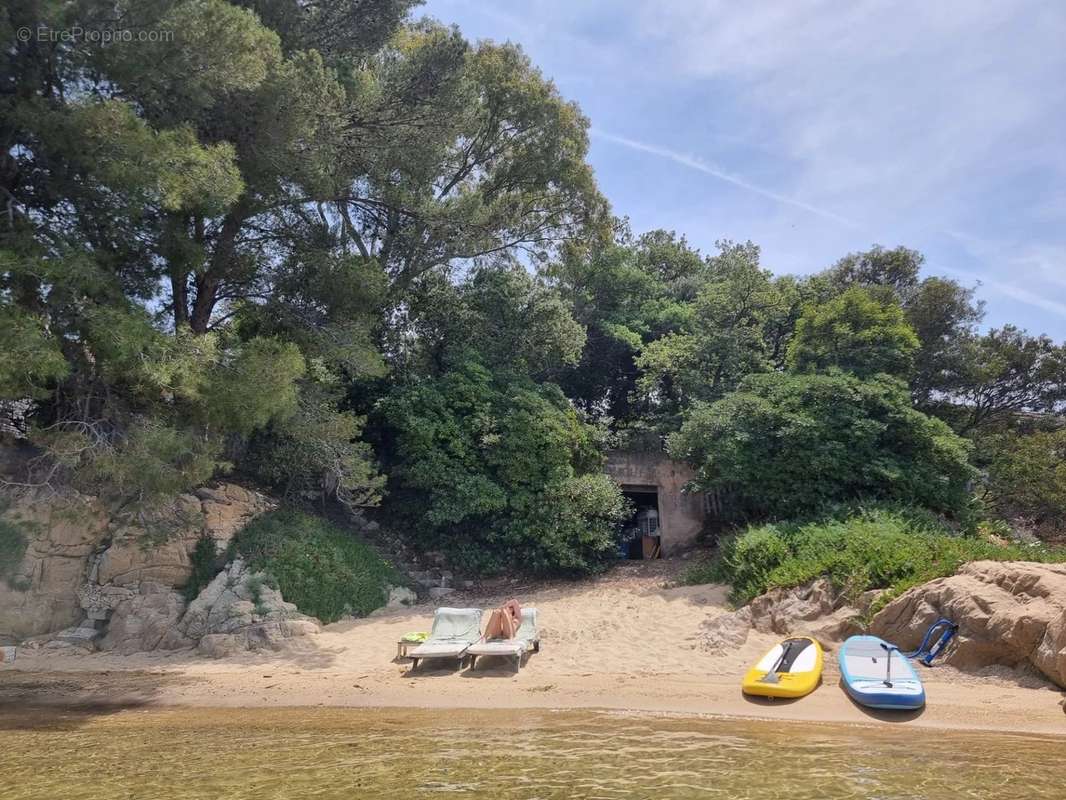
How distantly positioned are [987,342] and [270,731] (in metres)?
21.1

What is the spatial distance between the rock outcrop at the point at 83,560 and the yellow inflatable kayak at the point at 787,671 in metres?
9.40

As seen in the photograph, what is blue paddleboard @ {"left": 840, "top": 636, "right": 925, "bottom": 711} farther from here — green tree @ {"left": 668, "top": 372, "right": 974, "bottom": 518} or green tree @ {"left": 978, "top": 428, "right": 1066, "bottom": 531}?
green tree @ {"left": 978, "top": 428, "right": 1066, "bottom": 531}

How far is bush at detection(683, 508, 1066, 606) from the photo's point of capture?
1067 centimetres

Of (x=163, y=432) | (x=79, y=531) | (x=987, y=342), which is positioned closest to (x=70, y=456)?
(x=163, y=432)

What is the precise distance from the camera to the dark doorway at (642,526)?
1950 centimetres

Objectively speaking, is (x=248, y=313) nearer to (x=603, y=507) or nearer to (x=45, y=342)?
(x=45, y=342)

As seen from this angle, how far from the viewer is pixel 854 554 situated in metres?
11.4

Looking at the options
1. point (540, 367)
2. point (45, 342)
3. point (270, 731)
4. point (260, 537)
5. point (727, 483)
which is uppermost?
point (540, 367)

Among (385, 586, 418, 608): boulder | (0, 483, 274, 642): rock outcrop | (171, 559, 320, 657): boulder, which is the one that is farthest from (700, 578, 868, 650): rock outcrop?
(0, 483, 274, 642): rock outcrop

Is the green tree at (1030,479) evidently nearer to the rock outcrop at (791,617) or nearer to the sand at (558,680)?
the rock outcrop at (791,617)

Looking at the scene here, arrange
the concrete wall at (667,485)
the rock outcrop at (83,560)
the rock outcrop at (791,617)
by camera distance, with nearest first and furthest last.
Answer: the rock outcrop at (791,617)
the rock outcrop at (83,560)
the concrete wall at (667,485)

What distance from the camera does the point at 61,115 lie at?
10156mm

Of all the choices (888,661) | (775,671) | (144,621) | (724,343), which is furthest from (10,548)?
(724,343)

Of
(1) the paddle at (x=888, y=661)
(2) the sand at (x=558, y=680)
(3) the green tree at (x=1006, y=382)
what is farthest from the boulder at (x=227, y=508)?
(3) the green tree at (x=1006, y=382)
